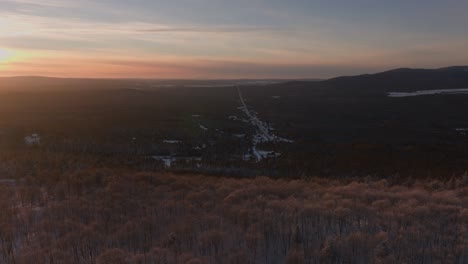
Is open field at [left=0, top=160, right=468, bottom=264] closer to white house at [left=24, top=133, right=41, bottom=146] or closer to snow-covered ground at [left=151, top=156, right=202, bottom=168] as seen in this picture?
snow-covered ground at [left=151, top=156, right=202, bottom=168]

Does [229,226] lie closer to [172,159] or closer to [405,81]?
[172,159]

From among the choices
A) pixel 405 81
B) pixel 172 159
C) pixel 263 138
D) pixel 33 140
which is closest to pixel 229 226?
pixel 172 159

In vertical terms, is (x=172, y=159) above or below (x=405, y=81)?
below

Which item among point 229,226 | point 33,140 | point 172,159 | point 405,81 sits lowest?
point 172,159

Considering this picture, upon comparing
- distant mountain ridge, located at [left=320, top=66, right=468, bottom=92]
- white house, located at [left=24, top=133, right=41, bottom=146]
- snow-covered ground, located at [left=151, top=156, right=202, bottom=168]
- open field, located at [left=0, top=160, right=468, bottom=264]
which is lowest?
snow-covered ground, located at [left=151, top=156, right=202, bottom=168]

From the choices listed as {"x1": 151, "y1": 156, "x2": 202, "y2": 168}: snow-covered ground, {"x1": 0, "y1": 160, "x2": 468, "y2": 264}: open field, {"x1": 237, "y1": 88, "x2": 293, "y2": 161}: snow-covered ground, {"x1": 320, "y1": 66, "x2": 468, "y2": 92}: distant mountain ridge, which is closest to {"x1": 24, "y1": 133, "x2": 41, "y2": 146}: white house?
{"x1": 151, "y1": 156, "x2": 202, "y2": 168}: snow-covered ground

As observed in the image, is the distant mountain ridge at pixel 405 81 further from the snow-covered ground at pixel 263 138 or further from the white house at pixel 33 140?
the white house at pixel 33 140

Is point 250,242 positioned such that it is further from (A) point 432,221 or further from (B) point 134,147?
(B) point 134,147

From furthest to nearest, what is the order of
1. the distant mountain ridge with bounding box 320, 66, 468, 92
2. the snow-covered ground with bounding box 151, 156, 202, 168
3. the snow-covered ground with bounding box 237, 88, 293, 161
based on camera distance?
the distant mountain ridge with bounding box 320, 66, 468, 92
the snow-covered ground with bounding box 237, 88, 293, 161
the snow-covered ground with bounding box 151, 156, 202, 168

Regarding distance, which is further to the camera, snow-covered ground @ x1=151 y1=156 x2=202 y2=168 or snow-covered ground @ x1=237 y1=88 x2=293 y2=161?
snow-covered ground @ x1=237 y1=88 x2=293 y2=161

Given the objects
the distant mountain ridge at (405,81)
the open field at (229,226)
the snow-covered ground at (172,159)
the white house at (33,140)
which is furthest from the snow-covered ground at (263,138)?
the distant mountain ridge at (405,81)

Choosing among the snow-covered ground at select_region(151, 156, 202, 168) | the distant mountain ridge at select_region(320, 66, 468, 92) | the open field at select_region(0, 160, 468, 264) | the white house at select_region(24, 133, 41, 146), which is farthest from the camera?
the distant mountain ridge at select_region(320, 66, 468, 92)

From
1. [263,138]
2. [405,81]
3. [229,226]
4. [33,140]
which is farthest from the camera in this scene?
[405,81]
